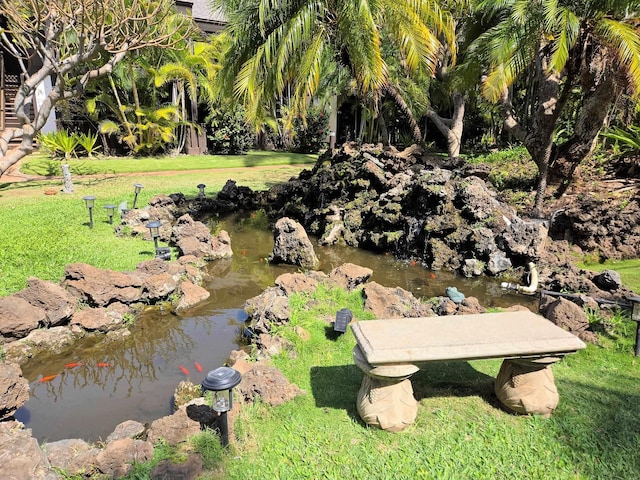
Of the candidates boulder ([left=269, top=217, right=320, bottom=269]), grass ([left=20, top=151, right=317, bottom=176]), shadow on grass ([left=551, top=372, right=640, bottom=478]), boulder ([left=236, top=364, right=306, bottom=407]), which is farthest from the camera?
grass ([left=20, top=151, right=317, bottom=176])

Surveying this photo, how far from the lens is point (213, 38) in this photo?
2420 centimetres

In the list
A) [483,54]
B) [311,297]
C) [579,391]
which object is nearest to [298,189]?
[483,54]

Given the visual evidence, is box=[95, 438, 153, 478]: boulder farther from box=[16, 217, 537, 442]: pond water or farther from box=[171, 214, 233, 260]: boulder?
box=[171, 214, 233, 260]: boulder

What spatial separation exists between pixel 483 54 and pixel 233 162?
13757 millimetres

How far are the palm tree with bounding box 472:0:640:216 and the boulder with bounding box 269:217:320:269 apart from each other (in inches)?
227

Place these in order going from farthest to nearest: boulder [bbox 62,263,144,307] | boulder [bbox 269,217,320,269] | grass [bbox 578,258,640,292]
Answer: boulder [bbox 269,217,320,269], grass [bbox 578,258,640,292], boulder [bbox 62,263,144,307]

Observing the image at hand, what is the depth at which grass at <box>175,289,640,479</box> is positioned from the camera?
399 cm

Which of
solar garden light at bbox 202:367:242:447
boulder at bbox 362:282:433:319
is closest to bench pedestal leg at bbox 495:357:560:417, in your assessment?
boulder at bbox 362:282:433:319

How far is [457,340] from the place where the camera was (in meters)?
4.38

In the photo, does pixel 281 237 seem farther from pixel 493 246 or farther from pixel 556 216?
pixel 556 216

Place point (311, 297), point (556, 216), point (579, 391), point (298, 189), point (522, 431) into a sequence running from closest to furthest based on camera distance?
point (522, 431), point (579, 391), point (311, 297), point (556, 216), point (298, 189)

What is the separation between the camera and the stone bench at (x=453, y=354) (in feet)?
13.8

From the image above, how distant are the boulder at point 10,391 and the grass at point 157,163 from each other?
15125 millimetres

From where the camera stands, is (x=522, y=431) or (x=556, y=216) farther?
(x=556, y=216)
